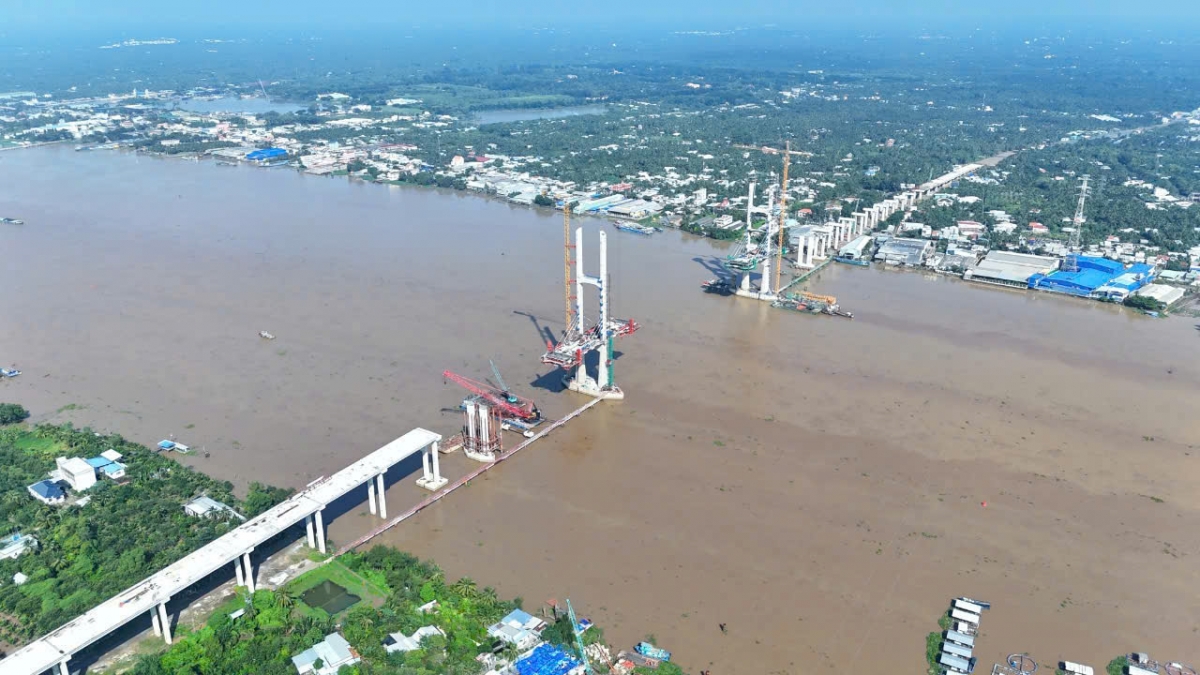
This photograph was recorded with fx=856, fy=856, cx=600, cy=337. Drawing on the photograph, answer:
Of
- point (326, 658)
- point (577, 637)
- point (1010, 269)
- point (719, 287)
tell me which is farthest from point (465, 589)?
point (1010, 269)

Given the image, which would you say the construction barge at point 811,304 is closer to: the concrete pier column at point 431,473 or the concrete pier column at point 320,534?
the concrete pier column at point 431,473

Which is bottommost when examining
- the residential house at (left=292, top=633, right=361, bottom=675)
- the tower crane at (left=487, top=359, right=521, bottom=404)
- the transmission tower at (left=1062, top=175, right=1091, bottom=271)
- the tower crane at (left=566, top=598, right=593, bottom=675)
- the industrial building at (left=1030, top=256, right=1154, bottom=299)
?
the tower crane at (left=566, top=598, right=593, bottom=675)

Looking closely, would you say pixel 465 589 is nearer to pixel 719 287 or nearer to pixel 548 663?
pixel 548 663

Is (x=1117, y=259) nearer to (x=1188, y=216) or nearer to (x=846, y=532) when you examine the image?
(x=1188, y=216)

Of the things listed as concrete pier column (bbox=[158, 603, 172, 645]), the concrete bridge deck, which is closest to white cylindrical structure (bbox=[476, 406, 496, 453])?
the concrete bridge deck

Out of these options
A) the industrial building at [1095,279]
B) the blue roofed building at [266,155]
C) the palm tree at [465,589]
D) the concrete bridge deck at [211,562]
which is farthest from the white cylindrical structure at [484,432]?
the blue roofed building at [266,155]

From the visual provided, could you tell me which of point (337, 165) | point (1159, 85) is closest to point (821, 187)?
point (337, 165)

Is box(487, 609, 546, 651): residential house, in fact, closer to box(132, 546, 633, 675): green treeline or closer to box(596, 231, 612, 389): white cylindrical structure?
box(132, 546, 633, 675): green treeline
